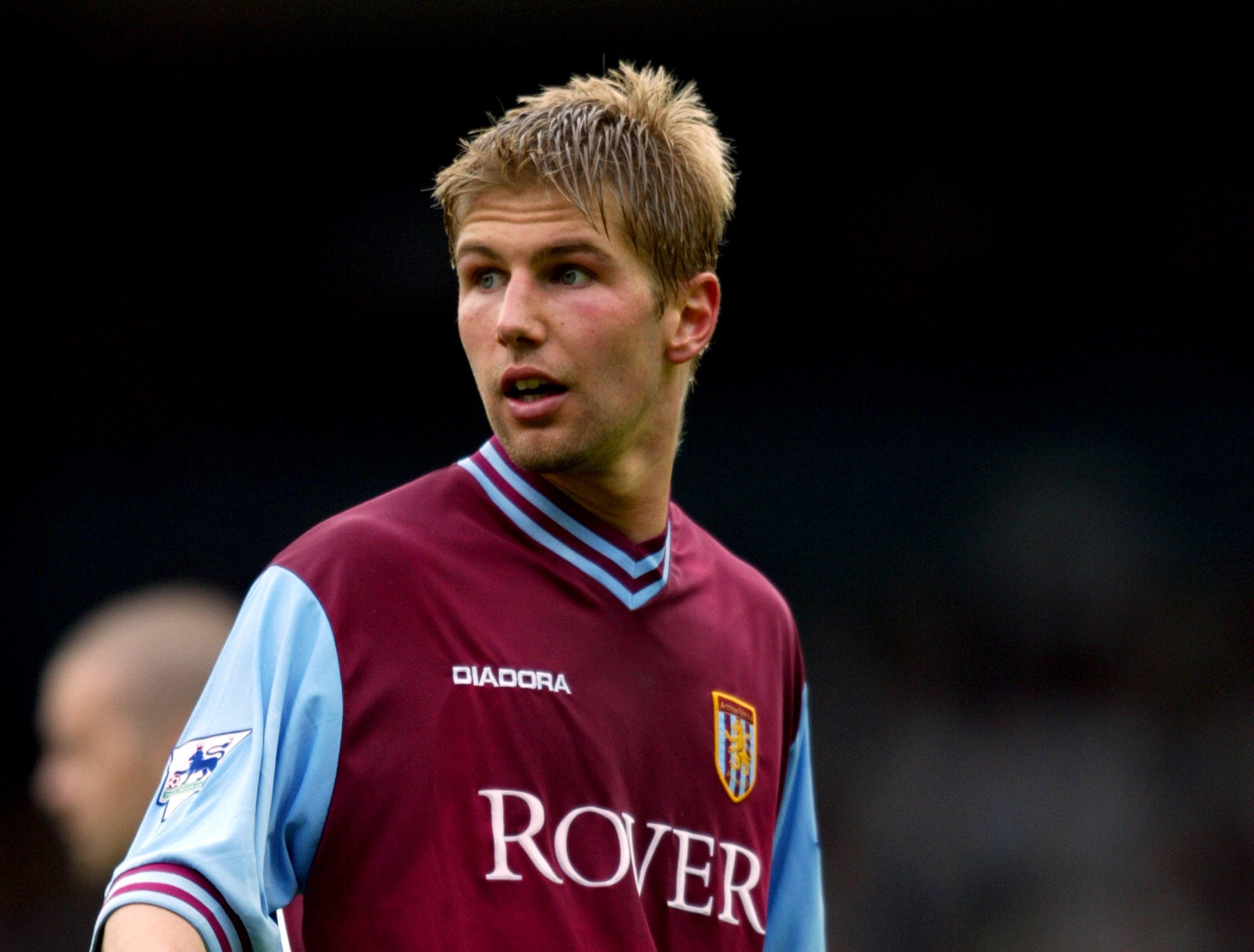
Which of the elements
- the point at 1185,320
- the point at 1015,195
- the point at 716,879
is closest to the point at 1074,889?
the point at 1185,320

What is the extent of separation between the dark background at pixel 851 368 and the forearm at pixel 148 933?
22.8 feet

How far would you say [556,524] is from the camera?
91.4 inches

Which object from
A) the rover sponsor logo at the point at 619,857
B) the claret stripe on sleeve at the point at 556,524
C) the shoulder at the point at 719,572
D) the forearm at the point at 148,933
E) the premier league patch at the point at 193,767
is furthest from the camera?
the shoulder at the point at 719,572

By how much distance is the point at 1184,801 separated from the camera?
842 centimetres

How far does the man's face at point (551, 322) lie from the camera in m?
2.17

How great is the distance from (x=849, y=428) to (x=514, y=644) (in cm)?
732

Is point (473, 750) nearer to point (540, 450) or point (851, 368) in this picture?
point (540, 450)

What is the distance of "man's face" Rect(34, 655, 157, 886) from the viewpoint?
132 inches

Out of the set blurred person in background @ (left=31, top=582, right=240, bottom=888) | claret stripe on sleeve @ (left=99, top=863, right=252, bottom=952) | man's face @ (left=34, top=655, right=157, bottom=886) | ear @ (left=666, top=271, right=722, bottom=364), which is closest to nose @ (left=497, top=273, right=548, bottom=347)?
ear @ (left=666, top=271, right=722, bottom=364)

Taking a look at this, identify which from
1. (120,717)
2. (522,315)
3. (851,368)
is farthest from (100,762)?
(851,368)

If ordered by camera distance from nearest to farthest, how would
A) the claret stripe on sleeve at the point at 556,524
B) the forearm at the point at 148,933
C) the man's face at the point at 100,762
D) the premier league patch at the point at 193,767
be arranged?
1. the forearm at the point at 148,933
2. the premier league patch at the point at 193,767
3. the claret stripe on sleeve at the point at 556,524
4. the man's face at the point at 100,762

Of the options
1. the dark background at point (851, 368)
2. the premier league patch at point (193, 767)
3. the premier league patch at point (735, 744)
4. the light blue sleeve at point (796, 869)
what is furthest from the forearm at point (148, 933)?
the dark background at point (851, 368)

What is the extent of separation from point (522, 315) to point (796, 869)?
1087 mm

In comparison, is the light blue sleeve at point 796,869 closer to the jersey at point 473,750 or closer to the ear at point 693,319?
the jersey at point 473,750
